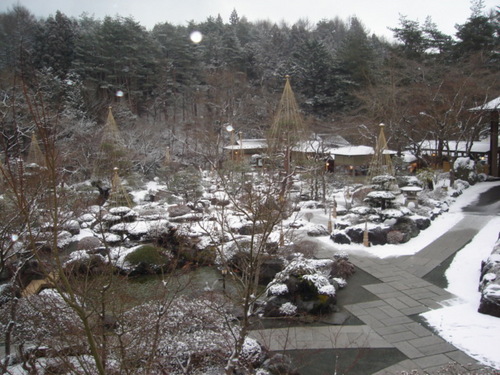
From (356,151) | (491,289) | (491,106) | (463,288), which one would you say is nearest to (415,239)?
(463,288)

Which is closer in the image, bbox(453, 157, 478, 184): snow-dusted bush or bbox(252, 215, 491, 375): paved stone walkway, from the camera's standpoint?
bbox(252, 215, 491, 375): paved stone walkway

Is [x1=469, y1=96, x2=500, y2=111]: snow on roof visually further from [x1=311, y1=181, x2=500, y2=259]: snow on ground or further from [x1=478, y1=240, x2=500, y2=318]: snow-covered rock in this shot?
[x1=478, y1=240, x2=500, y2=318]: snow-covered rock

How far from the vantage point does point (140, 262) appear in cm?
1016

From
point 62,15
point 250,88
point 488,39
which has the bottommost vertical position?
point 250,88

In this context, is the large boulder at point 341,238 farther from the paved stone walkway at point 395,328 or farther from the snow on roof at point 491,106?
the snow on roof at point 491,106

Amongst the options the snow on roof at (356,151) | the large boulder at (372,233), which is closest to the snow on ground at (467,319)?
the large boulder at (372,233)

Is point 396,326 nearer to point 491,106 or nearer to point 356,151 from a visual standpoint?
point 491,106

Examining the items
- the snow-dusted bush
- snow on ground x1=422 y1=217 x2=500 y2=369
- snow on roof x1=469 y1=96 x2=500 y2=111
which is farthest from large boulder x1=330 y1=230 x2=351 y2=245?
snow on roof x1=469 y1=96 x2=500 y2=111

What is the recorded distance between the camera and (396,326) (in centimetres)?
685

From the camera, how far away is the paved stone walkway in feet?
19.2

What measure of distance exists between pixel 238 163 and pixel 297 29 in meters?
28.8

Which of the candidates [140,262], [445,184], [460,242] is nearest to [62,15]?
[140,262]

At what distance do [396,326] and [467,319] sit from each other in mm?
1309

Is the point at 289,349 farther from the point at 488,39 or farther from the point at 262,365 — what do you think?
the point at 488,39
